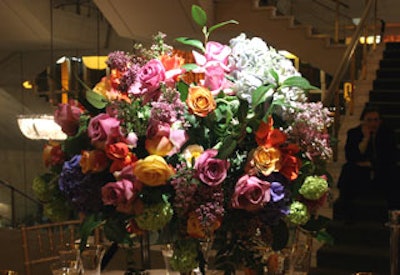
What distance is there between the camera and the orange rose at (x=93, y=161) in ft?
4.84

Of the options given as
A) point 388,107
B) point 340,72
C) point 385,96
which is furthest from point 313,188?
point 385,96

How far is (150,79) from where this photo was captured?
1510mm

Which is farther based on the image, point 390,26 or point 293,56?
point 390,26

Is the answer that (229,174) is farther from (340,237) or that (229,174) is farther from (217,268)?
(340,237)

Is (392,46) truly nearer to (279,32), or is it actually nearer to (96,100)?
(279,32)

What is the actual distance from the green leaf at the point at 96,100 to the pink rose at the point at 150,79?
0.38 feet

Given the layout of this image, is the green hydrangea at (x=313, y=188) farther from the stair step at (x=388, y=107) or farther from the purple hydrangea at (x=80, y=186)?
the stair step at (x=388, y=107)

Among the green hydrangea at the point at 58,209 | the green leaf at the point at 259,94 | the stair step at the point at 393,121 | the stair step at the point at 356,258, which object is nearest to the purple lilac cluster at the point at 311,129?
the green leaf at the point at 259,94

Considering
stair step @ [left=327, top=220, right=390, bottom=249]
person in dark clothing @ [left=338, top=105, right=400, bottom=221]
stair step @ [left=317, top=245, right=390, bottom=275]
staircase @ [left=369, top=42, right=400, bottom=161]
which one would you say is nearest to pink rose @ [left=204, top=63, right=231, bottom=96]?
stair step @ [left=317, top=245, right=390, bottom=275]

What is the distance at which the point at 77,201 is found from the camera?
1.49 meters

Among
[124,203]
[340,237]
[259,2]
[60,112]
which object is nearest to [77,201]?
[124,203]

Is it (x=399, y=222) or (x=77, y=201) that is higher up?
(x=77, y=201)

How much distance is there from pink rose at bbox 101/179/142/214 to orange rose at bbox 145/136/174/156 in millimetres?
94

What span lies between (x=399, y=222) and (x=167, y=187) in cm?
122
